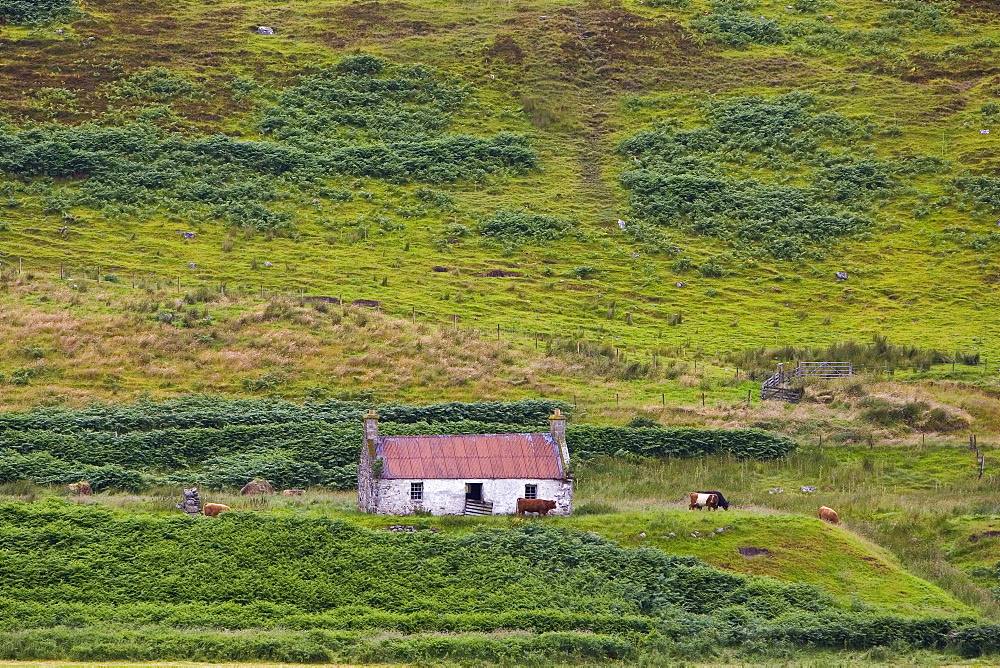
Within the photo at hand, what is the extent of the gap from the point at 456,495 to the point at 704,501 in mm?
9121

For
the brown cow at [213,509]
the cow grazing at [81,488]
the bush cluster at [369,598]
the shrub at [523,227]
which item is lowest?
the bush cluster at [369,598]

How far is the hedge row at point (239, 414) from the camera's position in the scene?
61281 mm

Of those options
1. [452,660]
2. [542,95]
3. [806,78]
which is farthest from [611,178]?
[452,660]

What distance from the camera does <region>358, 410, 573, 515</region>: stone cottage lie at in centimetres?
5062

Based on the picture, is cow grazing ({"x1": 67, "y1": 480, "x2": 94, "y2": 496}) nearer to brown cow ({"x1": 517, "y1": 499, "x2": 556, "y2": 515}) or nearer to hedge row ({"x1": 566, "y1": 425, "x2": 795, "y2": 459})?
brown cow ({"x1": 517, "y1": 499, "x2": 556, "y2": 515})

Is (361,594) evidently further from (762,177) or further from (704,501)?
(762,177)

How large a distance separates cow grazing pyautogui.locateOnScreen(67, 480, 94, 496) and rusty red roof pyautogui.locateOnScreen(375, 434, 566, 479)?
11280 mm

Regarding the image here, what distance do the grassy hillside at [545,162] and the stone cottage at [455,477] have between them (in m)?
27.6

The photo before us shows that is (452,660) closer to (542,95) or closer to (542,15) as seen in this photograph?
(542,95)

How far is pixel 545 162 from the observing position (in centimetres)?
11212

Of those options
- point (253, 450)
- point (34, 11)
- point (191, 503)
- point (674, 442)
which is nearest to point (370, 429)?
point (191, 503)

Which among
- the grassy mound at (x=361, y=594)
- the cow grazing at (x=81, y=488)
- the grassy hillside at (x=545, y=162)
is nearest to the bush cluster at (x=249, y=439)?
the cow grazing at (x=81, y=488)

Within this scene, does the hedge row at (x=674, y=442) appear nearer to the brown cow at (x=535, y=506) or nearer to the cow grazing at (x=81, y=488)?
the brown cow at (x=535, y=506)

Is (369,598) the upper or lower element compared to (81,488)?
lower
